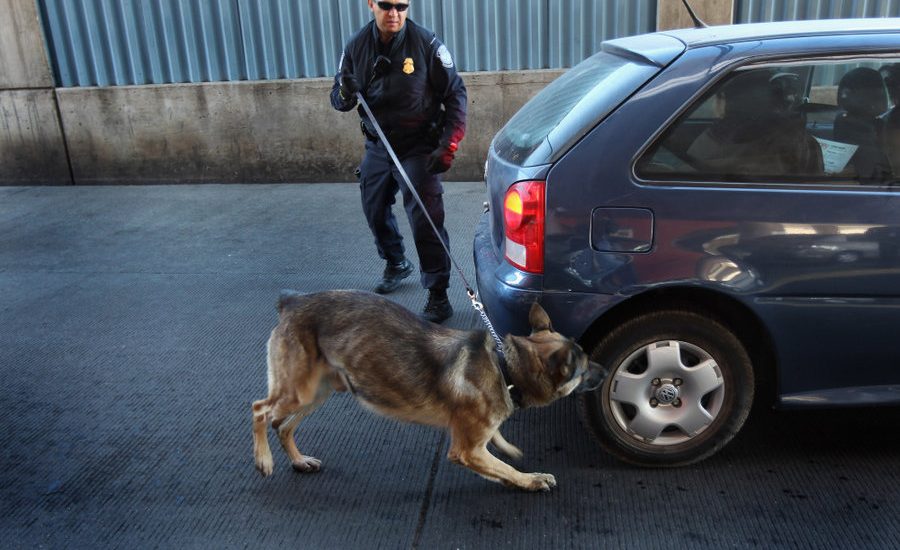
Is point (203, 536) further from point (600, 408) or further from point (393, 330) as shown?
point (600, 408)

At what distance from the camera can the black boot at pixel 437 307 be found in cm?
482

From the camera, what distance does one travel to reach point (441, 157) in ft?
15.1

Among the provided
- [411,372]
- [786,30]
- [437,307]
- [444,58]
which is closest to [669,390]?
[411,372]

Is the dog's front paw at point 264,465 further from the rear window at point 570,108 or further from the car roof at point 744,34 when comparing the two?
the car roof at point 744,34

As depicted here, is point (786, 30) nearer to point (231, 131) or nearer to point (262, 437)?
point (262, 437)

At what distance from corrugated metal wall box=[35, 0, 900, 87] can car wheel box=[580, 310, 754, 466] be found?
19.1 ft

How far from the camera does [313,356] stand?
121 inches

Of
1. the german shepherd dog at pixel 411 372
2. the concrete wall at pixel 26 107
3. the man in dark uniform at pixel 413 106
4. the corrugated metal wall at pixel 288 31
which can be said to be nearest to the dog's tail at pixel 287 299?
the german shepherd dog at pixel 411 372

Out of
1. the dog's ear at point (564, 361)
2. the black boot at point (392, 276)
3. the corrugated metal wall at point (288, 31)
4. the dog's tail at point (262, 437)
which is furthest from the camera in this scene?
the corrugated metal wall at point (288, 31)

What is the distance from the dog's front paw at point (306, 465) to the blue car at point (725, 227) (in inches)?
43.2

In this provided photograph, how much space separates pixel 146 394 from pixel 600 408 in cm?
248

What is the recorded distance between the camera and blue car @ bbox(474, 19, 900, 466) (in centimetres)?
281

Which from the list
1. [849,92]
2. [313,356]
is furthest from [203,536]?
[849,92]

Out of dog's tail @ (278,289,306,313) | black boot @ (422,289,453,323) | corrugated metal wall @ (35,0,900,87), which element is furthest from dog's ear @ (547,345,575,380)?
corrugated metal wall @ (35,0,900,87)
